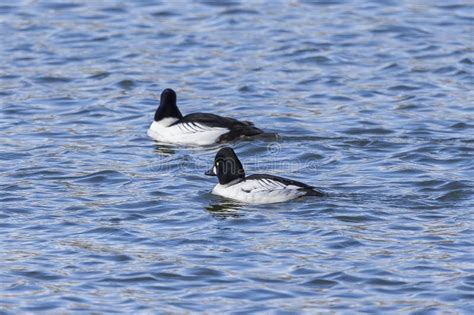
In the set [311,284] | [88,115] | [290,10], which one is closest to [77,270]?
[311,284]

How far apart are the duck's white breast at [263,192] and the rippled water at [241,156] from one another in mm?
138

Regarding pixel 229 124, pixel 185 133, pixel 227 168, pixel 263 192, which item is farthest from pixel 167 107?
pixel 263 192

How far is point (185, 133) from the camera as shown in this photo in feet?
64.8

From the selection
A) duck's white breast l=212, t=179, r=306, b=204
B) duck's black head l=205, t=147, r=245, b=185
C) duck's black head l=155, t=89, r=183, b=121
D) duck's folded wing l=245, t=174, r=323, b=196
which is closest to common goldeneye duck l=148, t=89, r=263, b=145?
duck's black head l=155, t=89, r=183, b=121

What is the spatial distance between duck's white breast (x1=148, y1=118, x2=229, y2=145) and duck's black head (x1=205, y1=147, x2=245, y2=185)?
282 centimetres

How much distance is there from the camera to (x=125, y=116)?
2117 cm

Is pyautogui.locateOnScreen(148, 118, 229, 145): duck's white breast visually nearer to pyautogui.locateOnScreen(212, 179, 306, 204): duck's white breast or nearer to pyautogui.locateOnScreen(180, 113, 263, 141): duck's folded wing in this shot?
pyautogui.locateOnScreen(180, 113, 263, 141): duck's folded wing

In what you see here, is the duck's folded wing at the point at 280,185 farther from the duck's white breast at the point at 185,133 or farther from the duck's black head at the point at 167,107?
the duck's black head at the point at 167,107

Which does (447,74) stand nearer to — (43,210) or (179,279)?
(43,210)

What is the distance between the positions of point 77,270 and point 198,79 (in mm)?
10248

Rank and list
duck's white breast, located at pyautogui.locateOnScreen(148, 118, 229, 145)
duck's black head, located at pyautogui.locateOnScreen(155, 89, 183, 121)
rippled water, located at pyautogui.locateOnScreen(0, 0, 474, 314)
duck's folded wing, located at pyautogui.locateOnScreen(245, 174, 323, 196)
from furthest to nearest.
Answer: duck's black head, located at pyautogui.locateOnScreen(155, 89, 183, 121)
duck's white breast, located at pyautogui.locateOnScreen(148, 118, 229, 145)
duck's folded wing, located at pyautogui.locateOnScreen(245, 174, 323, 196)
rippled water, located at pyautogui.locateOnScreen(0, 0, 474, 314)

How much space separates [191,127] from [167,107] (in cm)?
74

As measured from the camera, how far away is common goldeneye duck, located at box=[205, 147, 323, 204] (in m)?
15.8

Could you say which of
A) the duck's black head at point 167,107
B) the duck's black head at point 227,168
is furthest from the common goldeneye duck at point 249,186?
the duck's black head at point 167,107
